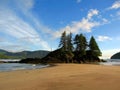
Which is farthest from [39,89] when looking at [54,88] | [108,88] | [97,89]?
[108,88]

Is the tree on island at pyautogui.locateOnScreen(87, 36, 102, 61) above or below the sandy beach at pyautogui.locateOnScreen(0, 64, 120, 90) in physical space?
above

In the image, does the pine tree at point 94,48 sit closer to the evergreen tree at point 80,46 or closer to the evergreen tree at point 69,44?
the evergreen tree at point 80,46

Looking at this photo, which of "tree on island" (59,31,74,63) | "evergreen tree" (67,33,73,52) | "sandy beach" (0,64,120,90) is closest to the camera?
"sandy beach" (0,64,120,90)

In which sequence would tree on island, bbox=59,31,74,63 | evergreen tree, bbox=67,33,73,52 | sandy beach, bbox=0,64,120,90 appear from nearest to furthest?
sandy beach, bbox=0,64,120,90 → tree on island, bbox=59,31,74,63 → evergreen tree, bbox=67,33,73,52

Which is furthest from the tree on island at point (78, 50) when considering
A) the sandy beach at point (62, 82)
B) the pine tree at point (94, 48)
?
the sandy beach at point (62, 82)

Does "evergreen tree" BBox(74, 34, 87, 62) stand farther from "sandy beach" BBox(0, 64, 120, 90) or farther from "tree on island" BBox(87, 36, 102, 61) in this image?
"sandy beach" BBox(0, 64, 120, 90)

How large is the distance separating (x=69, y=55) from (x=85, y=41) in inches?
557

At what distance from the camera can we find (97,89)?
852cm

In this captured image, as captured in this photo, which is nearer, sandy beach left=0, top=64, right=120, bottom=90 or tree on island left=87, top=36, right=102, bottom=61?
sandy beach left=0, top=64, right=120, bottom=90

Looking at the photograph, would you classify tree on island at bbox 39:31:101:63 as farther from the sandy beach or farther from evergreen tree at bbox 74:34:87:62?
the sandy beach

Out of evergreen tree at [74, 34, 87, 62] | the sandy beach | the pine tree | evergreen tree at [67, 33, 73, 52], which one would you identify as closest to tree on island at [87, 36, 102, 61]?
the pine tree

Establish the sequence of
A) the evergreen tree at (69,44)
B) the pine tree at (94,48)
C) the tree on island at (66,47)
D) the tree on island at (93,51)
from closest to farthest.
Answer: the tree on island at (66,47) < the evergreen tree at (69,44) < the tree on island at (93,51) < the pine tree at (94,48)

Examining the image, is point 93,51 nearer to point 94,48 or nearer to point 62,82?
point 94,48

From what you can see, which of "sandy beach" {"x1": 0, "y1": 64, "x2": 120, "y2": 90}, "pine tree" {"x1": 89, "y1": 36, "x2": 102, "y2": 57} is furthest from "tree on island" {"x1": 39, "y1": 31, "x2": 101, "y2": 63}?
"sandy beach" {"x1": 0, "y1": 64, "x2": 120, "y2": 90}
